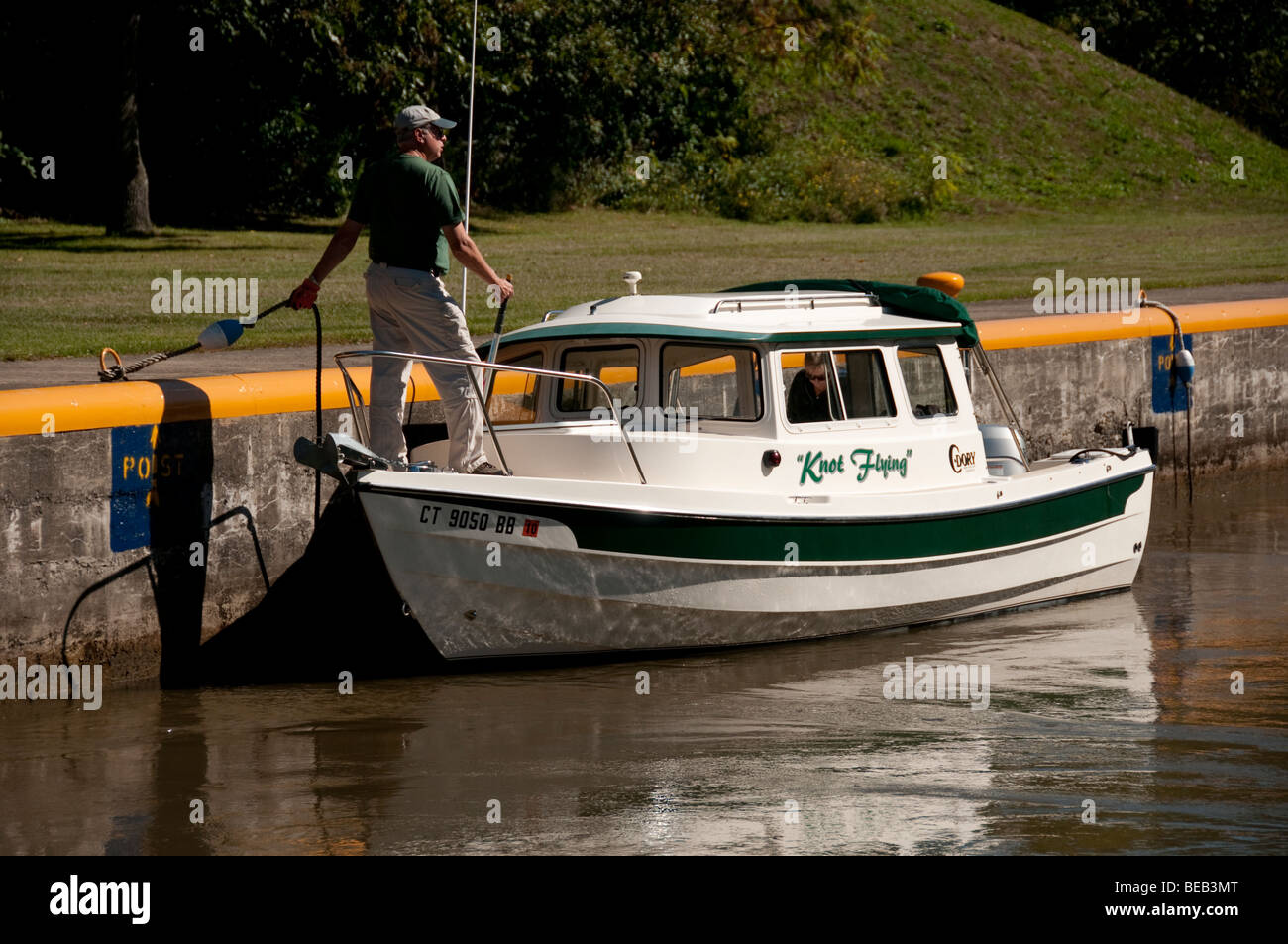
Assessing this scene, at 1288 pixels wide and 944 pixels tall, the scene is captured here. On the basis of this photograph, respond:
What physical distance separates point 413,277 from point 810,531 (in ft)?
8.56

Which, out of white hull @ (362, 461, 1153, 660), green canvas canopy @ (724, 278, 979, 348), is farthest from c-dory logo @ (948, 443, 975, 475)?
green canvas canopy @ (724, 278, 979, 348)

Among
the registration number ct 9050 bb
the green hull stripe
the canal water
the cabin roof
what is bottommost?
the canal water

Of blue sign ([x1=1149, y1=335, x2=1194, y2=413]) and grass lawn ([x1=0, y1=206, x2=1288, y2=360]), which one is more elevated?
grass lawn ([x1=0, y1=206, x2=1288, y2=360])

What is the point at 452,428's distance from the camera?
950 centimetres

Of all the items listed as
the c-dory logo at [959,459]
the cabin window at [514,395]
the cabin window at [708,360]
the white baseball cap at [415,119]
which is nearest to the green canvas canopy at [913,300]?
the c-dory logo at [959,459]

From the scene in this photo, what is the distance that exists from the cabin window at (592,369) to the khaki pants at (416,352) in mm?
841

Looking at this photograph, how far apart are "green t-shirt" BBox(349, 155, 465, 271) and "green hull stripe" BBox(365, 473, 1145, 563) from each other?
4.36 ft

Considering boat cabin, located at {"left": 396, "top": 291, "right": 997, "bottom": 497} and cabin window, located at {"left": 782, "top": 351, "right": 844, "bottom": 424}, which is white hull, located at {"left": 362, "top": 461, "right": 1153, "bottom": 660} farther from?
cabin window, located at {"left": 782, "top": 351, "right": 844, "bottom": 424}

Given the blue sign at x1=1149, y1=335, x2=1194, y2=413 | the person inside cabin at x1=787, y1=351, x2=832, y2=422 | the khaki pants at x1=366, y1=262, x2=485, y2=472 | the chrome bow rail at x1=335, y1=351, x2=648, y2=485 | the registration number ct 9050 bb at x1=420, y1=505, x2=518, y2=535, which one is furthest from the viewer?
the blue sign at x1=1149, y1=335, x2=1194, y2=413

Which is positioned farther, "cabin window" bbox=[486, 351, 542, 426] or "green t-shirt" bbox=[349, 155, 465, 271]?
"cabin window" bbox=[486, 351, 542, 426]

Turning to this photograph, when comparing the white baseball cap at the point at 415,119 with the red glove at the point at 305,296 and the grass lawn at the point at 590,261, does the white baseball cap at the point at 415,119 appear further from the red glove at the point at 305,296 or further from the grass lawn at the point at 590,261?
the grass lawn at the point at 590,261

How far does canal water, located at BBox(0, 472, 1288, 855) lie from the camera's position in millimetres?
7141

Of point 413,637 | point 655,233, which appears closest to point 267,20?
point 655,233
